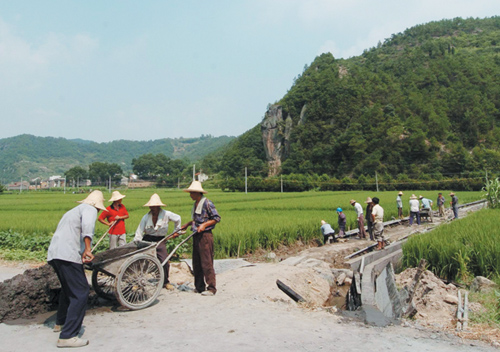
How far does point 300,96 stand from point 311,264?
8905 cm

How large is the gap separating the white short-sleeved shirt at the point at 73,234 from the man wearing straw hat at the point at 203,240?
1.78 meters

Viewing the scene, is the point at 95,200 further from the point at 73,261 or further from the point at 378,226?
the point at 378,226

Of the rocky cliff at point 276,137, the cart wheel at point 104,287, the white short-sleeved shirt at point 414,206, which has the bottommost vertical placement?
the white short-sleeved shirt at point 414,206

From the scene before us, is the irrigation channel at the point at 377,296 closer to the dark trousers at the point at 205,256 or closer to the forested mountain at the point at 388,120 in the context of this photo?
the dark trousers at the point at 205,256

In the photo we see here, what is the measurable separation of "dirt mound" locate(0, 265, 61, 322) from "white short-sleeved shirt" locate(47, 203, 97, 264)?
131 centimetres

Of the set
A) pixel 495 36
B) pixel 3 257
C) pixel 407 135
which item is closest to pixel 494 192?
pixel 3 257

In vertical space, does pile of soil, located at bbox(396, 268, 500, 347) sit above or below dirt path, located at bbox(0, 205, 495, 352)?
below

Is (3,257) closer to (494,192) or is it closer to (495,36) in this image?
(494,192)

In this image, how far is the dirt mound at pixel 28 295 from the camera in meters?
4.51

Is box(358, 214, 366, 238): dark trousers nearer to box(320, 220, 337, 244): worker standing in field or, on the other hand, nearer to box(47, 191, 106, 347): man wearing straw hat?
box(320, 220, 337, 244): worker standing in field

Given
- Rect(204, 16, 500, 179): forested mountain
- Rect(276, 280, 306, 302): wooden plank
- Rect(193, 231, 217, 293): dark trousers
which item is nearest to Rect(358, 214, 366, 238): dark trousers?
Rect(276, 280, 306, 302): wooden plank

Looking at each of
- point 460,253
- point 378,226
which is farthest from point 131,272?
point 378,226

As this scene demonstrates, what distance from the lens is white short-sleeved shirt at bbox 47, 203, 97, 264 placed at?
3756 millimetres

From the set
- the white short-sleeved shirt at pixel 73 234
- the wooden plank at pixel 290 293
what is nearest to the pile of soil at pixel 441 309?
the wooden plank at pixel 290 293
